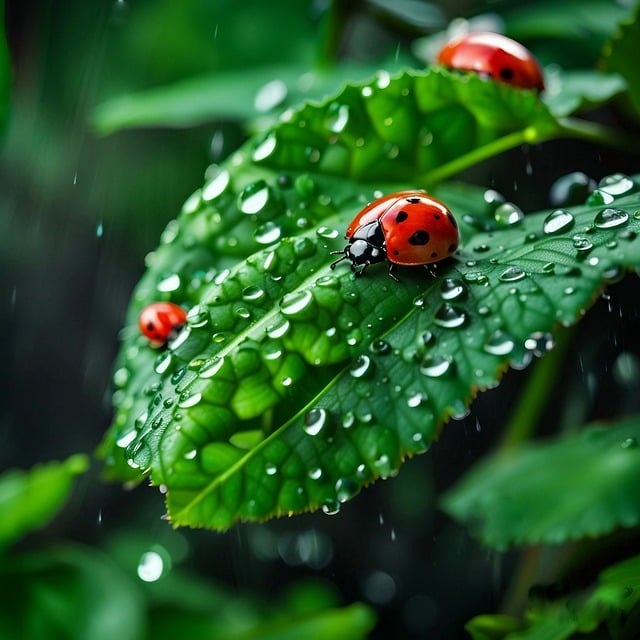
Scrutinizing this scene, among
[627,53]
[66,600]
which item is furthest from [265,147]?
[66,600]

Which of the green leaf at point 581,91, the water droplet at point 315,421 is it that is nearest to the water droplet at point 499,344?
the water droplet at point 315,421

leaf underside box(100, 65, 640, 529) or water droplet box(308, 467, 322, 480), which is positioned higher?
leaf underside box(100, 65, 640, 529)

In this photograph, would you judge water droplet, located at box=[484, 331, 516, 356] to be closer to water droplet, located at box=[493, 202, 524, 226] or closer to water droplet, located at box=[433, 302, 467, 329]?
water droplet, located at box=[433, 302, 467, 329]

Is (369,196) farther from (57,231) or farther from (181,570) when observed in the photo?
(57,231)

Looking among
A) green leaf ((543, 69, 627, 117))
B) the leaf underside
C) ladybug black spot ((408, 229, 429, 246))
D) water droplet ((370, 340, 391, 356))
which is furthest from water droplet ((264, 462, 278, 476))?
green leaf ((543, 69, 627, 117))

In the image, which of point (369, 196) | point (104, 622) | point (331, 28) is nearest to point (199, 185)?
point (331, 28)

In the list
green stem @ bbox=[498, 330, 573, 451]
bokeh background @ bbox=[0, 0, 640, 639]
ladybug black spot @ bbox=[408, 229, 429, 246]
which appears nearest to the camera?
ladybug black spot @ bbox=[408, 229, 429, 246]

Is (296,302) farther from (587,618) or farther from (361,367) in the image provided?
(587,618)
